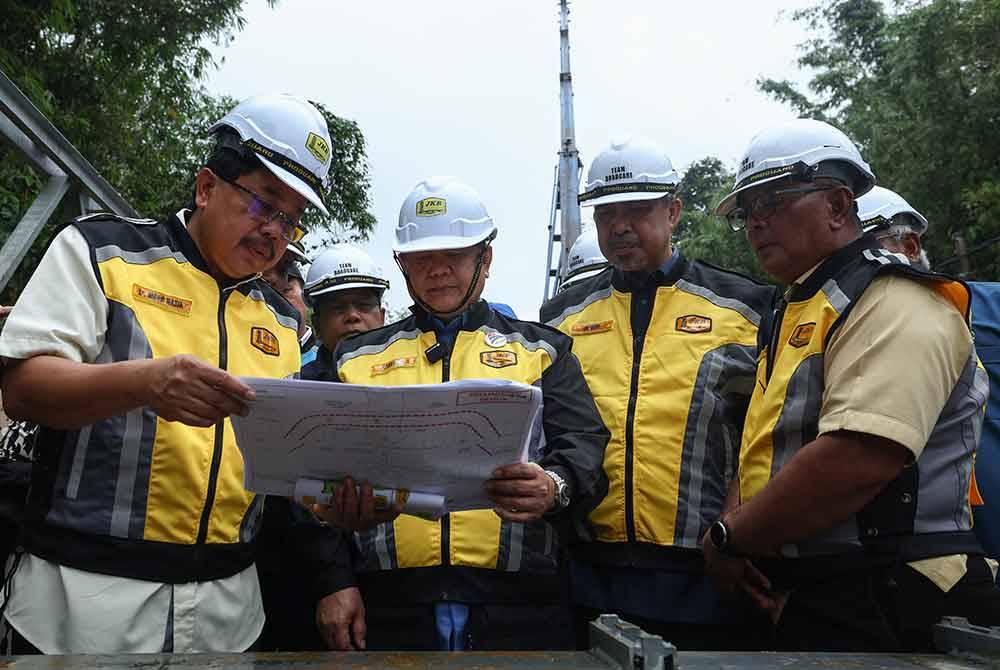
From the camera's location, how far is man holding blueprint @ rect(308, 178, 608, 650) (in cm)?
263

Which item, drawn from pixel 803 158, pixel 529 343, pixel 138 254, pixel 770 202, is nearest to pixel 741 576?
pixel 529 343

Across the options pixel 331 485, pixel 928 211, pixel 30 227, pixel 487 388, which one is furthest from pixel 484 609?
pixel 928 211

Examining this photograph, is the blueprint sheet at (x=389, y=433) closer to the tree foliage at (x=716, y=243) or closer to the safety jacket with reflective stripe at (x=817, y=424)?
the safety jacket with reflective stripe at (x=817, y=424)

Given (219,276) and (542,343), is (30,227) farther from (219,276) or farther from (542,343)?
(542,343)

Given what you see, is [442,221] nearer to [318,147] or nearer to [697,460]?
[318,147]

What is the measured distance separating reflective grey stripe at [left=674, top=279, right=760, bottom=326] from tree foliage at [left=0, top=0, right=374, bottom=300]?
6.84 m

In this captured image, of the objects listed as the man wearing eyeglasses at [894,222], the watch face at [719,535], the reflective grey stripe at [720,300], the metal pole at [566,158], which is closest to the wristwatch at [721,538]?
the watch face at [719,535]

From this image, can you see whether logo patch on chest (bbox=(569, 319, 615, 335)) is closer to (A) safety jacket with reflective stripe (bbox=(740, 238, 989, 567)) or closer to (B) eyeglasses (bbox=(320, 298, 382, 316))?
(A) safety jacket with reflective stripe (bbox=(740, 238, 989, 567))

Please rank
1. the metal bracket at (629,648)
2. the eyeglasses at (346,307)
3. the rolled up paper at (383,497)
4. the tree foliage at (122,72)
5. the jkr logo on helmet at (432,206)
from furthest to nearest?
the tree foliage at (122,72)
the eyeglasses at (346,307)
the jkr logo on helmet at (432,206)
the rolled up paper at (383,497)
the metal bracket at (629,648)

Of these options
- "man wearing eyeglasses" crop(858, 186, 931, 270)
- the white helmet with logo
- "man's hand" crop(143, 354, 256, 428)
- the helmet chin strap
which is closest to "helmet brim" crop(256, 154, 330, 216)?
the helmet chin strap

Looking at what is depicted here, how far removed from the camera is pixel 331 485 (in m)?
2.29

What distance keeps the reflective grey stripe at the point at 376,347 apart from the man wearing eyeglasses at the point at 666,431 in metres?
0.58

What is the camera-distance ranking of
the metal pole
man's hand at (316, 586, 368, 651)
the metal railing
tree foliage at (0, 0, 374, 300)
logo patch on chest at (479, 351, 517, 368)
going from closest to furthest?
man's hand at (316, 586, 368, 651) → logo patch on chest at (479, 351, 517, 368) → the metal railing → tree foliage at (0, 0, 374, 300) → the metal pole

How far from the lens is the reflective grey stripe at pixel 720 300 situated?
10.1 feet
